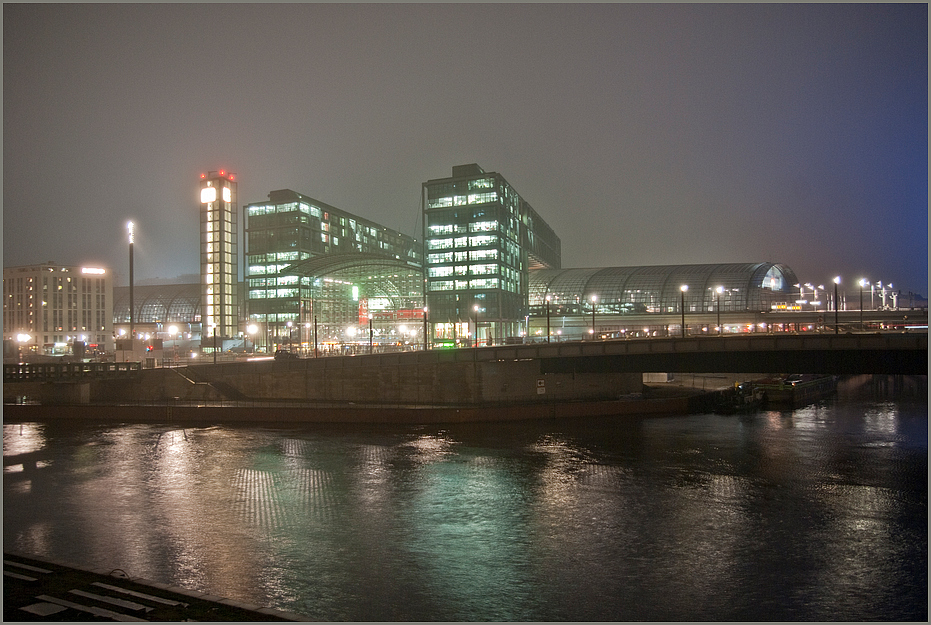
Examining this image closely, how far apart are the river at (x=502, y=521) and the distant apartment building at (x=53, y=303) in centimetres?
12212

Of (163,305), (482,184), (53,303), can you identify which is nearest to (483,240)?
(482,184)

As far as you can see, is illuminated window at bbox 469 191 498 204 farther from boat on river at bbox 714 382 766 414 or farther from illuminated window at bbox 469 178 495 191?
boat on river at bbox 714 382 766 414

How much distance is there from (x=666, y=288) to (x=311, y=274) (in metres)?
76.8

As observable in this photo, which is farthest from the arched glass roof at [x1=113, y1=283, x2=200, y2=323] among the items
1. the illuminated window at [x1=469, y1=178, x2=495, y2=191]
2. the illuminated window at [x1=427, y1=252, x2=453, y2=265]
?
the illuminated window at [x1=469, y1=178, x2=495, y2=191]

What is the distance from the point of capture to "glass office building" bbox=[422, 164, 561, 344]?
124375mm

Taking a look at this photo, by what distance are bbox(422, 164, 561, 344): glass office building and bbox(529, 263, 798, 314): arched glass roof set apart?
12435 mm

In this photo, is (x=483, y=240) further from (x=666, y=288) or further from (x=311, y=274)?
(x=666, y=288)

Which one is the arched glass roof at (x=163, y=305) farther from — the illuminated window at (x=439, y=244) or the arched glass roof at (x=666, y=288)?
the arched glass roof at (x=666, y=288)

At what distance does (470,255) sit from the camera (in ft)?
413

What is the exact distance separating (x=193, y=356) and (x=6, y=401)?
24431mm

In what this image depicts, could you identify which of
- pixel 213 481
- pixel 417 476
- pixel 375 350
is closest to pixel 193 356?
pixel 375 350

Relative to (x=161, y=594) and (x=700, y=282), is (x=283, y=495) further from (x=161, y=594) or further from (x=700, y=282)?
(x=700, y=282)

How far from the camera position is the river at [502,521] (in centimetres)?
1884

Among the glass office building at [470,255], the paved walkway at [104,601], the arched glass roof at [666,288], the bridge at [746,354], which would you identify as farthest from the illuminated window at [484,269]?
the paved walkway at [104,601]
